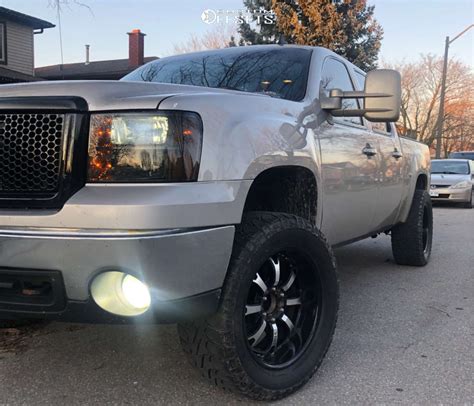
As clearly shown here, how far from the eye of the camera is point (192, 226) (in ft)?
6.97

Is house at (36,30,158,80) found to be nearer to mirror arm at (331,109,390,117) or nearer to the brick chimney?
the brick chimney

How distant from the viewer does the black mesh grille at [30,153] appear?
2164mm

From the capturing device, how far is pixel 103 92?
2.21 m

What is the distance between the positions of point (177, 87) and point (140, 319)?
107cm

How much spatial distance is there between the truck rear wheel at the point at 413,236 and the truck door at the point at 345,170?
1.40m

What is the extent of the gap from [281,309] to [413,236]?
3.21 m

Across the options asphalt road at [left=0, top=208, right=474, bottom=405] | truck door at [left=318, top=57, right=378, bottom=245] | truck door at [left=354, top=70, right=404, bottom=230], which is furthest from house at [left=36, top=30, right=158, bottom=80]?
asphalt road at [left=0, top=208, right=474, bottom=405]

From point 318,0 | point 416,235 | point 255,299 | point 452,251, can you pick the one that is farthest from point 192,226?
point 318,0

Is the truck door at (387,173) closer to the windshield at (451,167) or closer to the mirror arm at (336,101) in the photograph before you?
the mirror arm at (336,101)

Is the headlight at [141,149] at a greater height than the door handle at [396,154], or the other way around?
the headlight at [141,149]

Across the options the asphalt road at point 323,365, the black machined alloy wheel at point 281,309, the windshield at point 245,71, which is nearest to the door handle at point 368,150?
the windshield at point 245,71

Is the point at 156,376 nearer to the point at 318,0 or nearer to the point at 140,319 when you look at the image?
the point at 140,319

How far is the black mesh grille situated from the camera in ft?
7.10

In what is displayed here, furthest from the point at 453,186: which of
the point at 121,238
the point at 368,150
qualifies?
the point at 121,238
